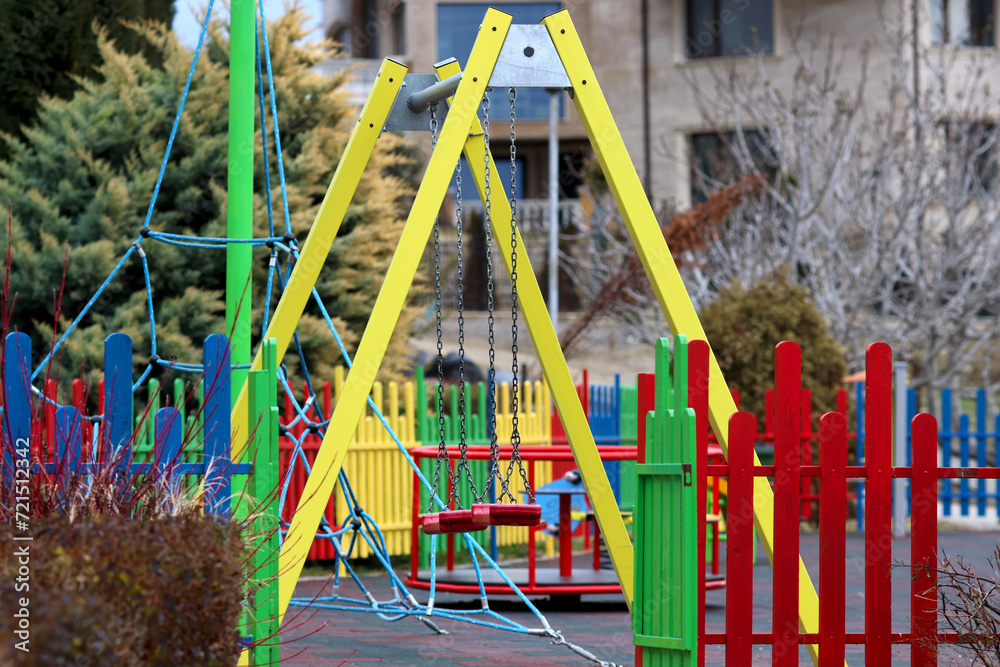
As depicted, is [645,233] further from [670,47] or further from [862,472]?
[670,47]

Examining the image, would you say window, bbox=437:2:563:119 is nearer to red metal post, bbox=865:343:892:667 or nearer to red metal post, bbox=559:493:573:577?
red metal post, bbox=559:493:573:577

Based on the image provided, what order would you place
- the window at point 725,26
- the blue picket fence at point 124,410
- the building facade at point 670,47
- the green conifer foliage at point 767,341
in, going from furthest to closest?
the window at point 725,26
the building facade at point 670,47
the green conifer foliage at point 767,341
the blue picket fence at point 124,410

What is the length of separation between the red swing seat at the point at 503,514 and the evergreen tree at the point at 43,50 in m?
8.06

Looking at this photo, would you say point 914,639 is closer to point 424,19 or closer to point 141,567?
point 141,567

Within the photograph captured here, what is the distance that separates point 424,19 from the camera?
27.8m

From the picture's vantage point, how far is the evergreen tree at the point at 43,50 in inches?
430

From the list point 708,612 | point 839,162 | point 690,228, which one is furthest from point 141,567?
point 839,162

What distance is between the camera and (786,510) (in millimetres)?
3922

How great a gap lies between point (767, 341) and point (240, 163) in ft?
26.9

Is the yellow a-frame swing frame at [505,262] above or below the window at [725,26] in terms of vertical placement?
below

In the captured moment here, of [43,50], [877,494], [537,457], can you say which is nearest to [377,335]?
[877,494]

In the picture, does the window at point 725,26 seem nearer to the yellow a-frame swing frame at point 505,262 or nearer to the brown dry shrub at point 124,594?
the yellow a-frame swing frame at point 505,262

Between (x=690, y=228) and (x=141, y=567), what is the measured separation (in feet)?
43.5

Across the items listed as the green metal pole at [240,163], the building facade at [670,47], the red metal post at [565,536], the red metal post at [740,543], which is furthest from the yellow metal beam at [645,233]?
the building facade at [670,47]
